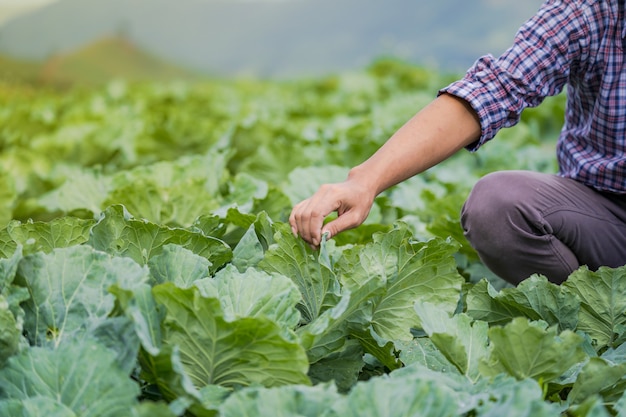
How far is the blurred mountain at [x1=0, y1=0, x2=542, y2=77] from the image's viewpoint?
1652cm

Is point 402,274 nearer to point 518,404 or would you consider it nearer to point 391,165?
point 391,165

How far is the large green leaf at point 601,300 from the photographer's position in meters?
1.89

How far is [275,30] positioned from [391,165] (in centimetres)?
2084

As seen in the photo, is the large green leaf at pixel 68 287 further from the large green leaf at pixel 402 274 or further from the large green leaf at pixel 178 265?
the large green leaf at pixel 402 274

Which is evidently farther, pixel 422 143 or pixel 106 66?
pixel 106 66

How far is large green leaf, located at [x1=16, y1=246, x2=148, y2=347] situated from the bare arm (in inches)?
15.6

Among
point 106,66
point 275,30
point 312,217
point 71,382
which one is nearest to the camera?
point 71,382

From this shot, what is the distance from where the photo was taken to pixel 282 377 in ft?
4.87

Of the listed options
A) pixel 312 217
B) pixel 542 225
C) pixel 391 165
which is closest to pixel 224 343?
pixel 312 217

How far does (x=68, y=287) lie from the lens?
1.57m

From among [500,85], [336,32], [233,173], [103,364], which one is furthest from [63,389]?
[336,32]

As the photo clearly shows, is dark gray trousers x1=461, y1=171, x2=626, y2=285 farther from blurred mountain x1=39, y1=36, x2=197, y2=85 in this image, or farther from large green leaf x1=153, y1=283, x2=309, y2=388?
blurred mountain x1=39, y1=36, x2=197, y2=85

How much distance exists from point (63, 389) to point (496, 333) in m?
0.81

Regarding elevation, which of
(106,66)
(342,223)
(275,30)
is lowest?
(342,223)
